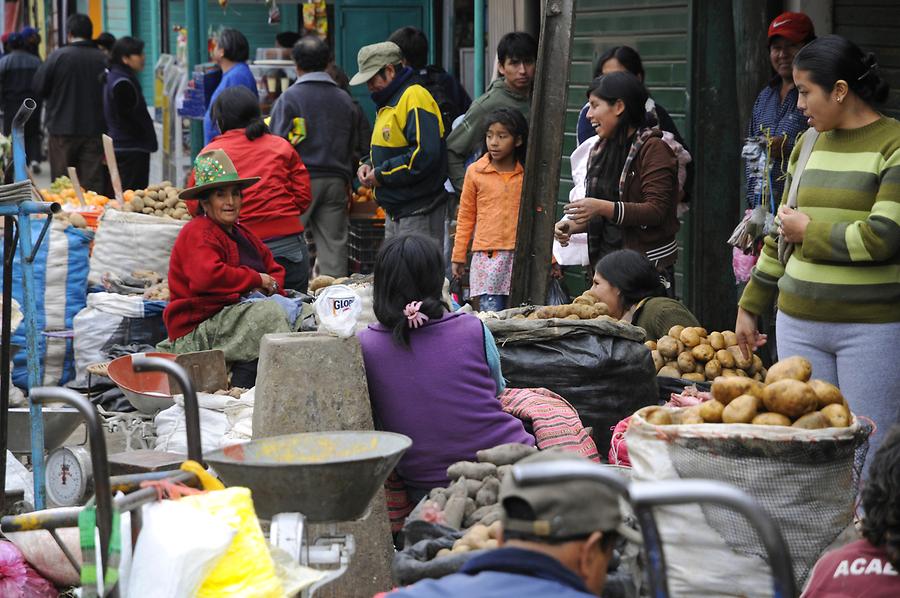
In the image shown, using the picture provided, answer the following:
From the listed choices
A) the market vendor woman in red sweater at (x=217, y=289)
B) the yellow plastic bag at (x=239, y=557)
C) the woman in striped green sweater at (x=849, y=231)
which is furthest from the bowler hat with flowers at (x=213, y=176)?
the yellow plastic bag at (x=239, y=557)

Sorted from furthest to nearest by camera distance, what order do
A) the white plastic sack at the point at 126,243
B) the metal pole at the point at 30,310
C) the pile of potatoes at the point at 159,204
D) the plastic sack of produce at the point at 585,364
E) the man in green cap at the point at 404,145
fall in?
1. the pile of potatoes at the point at 159,204
2. the man in green cap at the point at 404,145
3. the white plastic sack at the point at 126,243
4. the plastic sack of produce at the point at 585,364
5. the metal pole at the point at 30,310

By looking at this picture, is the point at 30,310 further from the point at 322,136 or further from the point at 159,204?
the point at 322,136

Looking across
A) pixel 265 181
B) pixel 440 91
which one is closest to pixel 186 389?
pixel 265 181

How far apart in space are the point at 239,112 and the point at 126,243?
126 centimetres

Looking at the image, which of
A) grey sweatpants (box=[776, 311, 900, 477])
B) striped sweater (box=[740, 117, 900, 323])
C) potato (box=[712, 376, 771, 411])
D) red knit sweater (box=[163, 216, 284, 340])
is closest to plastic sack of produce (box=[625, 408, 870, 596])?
potato (box=[712, 376, 771, 411])

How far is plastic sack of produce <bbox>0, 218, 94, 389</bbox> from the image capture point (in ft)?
28.3

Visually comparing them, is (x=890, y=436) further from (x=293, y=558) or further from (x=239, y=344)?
(x=239, y=344)

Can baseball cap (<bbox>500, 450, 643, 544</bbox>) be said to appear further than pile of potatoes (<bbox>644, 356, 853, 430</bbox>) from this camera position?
No

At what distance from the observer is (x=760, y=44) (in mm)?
7715

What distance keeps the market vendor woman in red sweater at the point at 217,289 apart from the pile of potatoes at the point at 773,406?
3.34m

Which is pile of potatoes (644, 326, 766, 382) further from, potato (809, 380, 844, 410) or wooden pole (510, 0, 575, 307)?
potato (809, 380, 844, 410)

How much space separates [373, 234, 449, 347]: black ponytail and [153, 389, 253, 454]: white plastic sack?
125 centimetres

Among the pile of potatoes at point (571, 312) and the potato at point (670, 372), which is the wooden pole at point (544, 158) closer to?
the pile of potatoes at point (571, 312)

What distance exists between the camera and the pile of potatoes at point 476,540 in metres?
3.93
